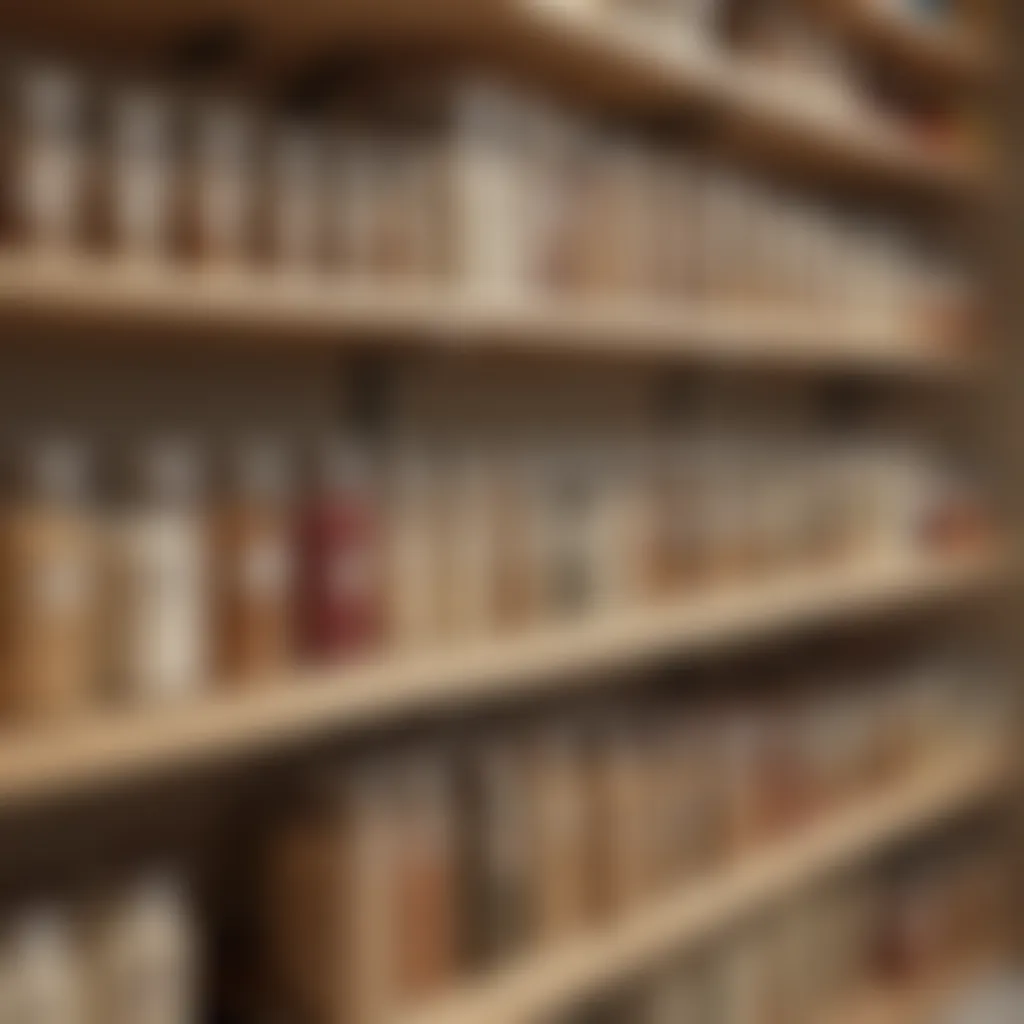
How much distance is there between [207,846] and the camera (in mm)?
1625

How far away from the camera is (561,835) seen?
166 centimetres

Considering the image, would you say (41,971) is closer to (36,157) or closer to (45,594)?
(45,594)

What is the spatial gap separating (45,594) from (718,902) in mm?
1094

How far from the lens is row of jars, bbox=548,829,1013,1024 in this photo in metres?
1.95

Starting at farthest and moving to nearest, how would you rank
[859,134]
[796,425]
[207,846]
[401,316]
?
[796,425] → [859,134] → [207,846] → [401,316]

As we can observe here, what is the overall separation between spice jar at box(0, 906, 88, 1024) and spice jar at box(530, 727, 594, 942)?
584mm

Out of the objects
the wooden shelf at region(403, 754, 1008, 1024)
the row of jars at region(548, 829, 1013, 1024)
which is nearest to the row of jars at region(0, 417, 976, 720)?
the wooden shelf at region(403, 754, 1008, 1024)

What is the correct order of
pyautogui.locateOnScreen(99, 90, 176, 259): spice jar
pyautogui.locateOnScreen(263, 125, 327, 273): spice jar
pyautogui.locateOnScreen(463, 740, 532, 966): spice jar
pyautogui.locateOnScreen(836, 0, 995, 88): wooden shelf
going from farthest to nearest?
pyautogui.locateOnScreen(836, 0, 995, 88): wooden shelf
pyautogui.locateOnScreen(463, 740, 532, 966): spice jar
pyautogui.locateOnScreen(263, 125, 327, 273): spice jar
pyautogui.locateOnScreen(99, 90, 176, 259): spice jar

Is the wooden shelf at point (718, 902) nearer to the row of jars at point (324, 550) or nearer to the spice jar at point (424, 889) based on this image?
the spice jar at point (424, 889)

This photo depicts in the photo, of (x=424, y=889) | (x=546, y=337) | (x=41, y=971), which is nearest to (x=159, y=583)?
(x=41, y=971)

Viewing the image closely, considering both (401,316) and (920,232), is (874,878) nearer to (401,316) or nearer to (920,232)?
(920,232)

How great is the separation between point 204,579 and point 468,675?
1.10 feet

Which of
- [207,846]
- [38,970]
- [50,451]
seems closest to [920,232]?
[207,846]

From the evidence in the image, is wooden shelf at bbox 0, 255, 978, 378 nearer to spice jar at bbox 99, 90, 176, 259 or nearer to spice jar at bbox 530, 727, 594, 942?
spice jar at bbox 99, 90, 176, 259
